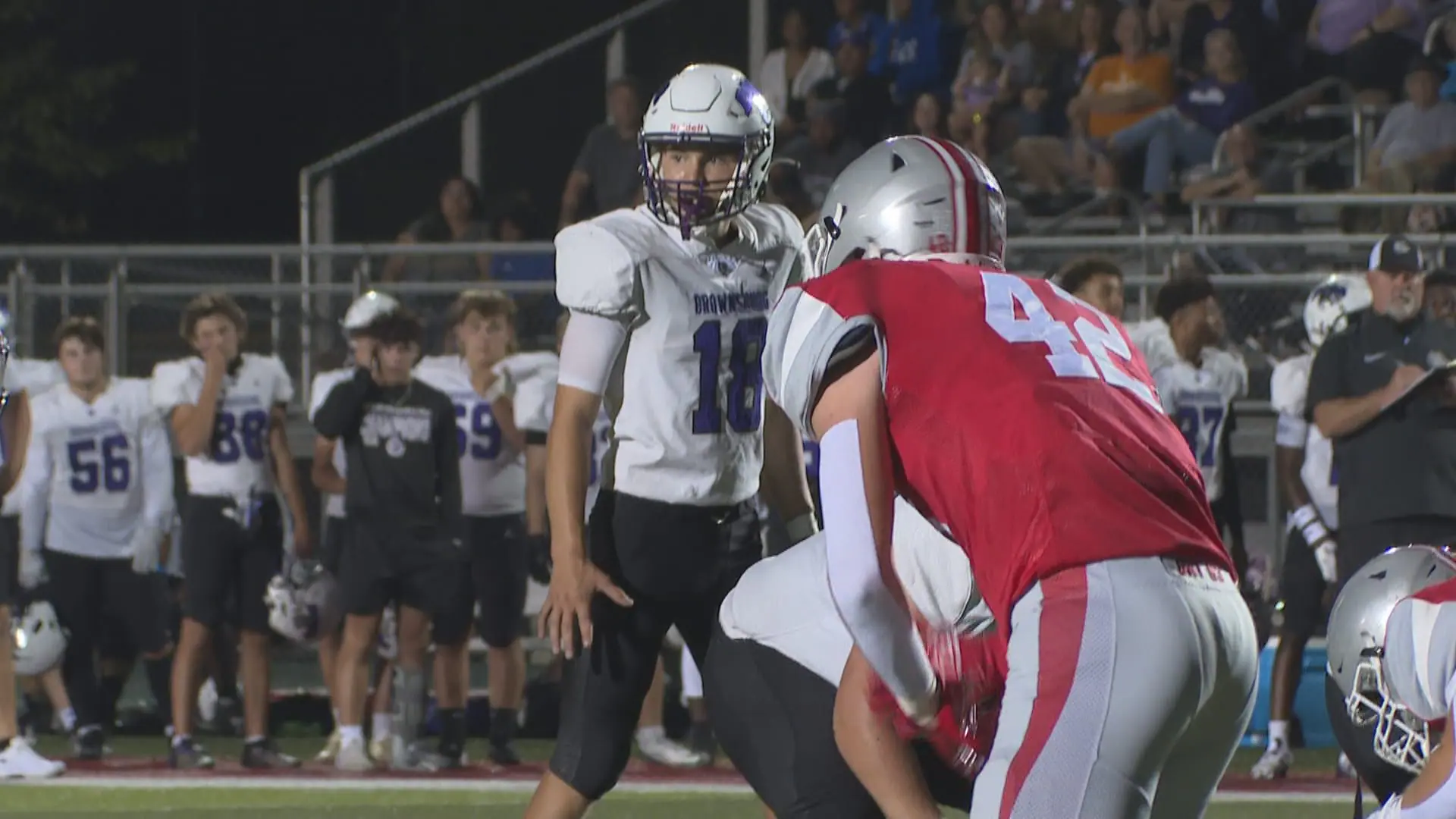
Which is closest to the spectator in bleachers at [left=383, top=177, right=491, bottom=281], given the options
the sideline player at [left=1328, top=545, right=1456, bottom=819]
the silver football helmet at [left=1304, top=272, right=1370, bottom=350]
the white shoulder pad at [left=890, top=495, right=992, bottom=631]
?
Answer: the silver football helmet at [left=1304, top=272, right=1370, bottom=350]

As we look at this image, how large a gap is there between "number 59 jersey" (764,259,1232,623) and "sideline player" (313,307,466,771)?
5.05 meters

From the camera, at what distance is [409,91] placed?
17266 mm

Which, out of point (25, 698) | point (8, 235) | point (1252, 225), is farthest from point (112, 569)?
point (8, 235)

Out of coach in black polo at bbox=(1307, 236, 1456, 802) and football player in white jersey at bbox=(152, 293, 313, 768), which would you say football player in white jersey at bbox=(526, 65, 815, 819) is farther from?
football player in white jersey at bbox=(152, 293, 313, 768)

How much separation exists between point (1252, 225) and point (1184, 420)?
289 centimetres

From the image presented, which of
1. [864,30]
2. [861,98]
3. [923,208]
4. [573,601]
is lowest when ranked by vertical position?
[573,601]

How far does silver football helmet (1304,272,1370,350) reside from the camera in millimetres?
7801

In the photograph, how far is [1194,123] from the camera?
1130 centimetres

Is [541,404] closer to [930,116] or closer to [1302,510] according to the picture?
[1302,510]

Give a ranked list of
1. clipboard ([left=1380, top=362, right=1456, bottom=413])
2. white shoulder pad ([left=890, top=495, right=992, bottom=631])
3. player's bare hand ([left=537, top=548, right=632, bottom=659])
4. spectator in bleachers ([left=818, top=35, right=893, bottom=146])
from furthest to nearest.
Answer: spectator in bleachers ([left=818, top=35, right=893, bottom=146]) → clipboard ([left=1380, top=362, right=1456, bottom=413]) → player's bare hand ([left=537, top=548, right=632, bottom=659]) → white shoulder pad ([left=890, top=495, right=992, bottom=631])

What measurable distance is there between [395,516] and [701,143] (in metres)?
3.61

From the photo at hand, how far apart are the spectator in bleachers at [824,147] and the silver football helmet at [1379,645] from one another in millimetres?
7394

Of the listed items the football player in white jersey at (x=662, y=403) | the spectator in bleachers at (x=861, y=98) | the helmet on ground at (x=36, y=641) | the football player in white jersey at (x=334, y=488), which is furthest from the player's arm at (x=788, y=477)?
the spectator in bleachers at (x=861, y=98)

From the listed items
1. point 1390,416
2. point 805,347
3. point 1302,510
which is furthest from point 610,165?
point 805,347
